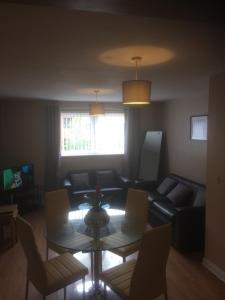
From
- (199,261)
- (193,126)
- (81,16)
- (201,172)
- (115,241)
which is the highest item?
(81,16)

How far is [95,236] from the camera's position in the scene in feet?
8.38

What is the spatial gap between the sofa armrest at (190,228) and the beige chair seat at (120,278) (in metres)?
1.38

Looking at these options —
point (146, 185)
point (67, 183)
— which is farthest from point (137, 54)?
point (67, 183)

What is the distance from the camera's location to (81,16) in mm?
1453

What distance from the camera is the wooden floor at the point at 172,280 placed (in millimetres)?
2746

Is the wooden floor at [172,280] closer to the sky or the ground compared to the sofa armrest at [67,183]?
closer to the ground

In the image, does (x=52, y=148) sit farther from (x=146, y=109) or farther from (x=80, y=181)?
(x=146, y=109)

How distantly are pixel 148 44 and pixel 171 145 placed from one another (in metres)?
3.99

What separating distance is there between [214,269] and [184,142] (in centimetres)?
258

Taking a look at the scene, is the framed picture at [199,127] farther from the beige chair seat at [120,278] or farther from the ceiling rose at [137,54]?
the beige chair seat at [120,278]

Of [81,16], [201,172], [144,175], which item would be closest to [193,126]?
[201,172]

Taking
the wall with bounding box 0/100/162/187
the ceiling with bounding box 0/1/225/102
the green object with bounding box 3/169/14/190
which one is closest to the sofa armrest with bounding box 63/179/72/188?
the wall with bounding box 0/100/162/187

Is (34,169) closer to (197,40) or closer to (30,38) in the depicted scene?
(30,38)

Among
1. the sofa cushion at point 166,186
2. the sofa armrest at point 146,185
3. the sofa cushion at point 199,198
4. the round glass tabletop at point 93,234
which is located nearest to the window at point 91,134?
the sofa armrest at point 146,185
